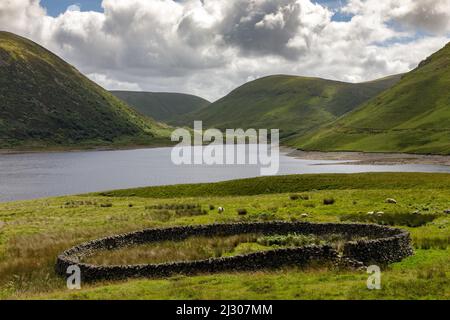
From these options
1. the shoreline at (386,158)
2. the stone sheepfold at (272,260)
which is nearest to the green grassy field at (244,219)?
the stone sheepfold at (272,260)

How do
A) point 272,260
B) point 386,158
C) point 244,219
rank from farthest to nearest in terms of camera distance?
point 386,158 → point 244,219 → point 272,260

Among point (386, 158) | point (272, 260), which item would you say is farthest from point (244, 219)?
point (386, 158)

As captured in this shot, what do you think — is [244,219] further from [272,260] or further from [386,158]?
[386,158]

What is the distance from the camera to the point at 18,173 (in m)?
142

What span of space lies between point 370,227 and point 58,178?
10782 cm

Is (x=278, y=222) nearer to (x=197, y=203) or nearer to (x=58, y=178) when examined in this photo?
(x=197, y=203)

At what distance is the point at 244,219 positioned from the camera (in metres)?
44.3

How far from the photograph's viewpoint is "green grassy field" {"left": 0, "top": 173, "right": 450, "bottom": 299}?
2014 cm

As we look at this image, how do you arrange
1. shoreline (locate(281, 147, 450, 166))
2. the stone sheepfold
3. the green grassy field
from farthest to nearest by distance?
shoreline (locate(281, 147, 450, 166)) < the stone sheepfold < the green grassy field

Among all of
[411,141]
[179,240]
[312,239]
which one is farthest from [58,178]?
[411,141]

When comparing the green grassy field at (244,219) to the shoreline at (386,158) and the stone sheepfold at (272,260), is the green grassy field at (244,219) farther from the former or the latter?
the shoreline at (386,158)

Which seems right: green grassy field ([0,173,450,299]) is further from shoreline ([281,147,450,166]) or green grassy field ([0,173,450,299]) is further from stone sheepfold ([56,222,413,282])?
shoreline ([281,147,450,166])

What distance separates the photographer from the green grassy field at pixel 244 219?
20.1 meters

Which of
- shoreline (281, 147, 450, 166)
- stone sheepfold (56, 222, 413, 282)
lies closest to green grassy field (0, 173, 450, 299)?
stone sheepfold (56, 222, 413, 282)
